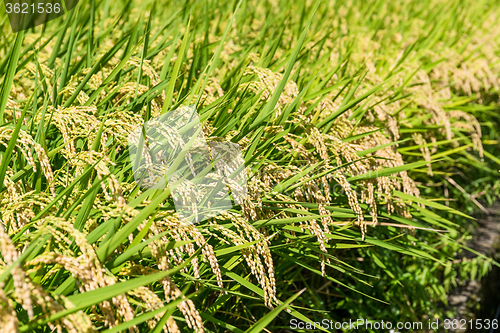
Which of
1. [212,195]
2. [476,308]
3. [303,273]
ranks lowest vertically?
[476,308]

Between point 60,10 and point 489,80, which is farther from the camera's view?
point 489,80

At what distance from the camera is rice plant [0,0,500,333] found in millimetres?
896

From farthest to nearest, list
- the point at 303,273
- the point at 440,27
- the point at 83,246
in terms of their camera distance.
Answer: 1. the point at 440,27
2. the point at 303,273
3. the point at 83,246

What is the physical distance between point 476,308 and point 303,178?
2.01m

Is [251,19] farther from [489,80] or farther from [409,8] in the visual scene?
[409,8]

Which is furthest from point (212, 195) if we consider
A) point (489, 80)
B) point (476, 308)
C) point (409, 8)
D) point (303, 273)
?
point (409, 8)

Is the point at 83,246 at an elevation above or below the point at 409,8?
below

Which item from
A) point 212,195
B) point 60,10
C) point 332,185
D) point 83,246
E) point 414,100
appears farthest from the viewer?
point 60,10

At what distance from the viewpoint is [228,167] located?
48.1 inches

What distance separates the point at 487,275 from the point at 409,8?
10.0ft

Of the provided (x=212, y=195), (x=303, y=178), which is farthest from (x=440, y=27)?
(x=212, y=195)

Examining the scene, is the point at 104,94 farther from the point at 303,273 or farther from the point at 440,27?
the point at 440,27

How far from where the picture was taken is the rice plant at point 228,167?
90 centimetres

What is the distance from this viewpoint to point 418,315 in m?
2.44
